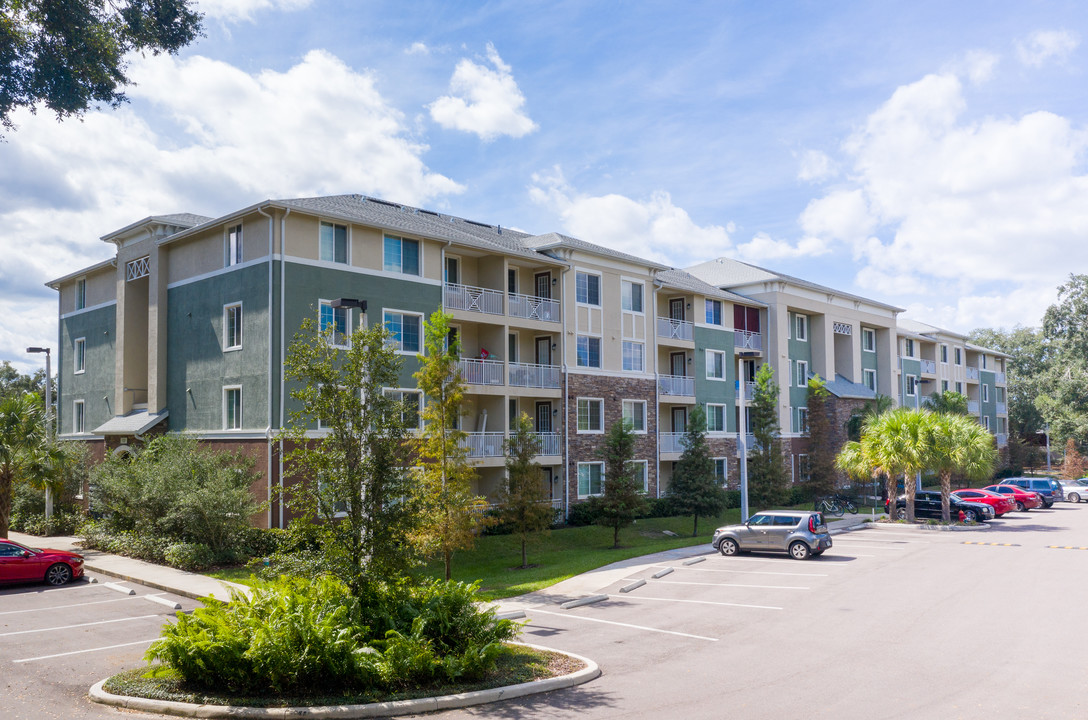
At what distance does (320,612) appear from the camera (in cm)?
1147

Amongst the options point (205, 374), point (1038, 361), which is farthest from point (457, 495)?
point (1038, 361)

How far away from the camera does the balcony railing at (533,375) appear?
33.3 metres

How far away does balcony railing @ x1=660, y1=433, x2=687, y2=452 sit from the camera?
4084 cm

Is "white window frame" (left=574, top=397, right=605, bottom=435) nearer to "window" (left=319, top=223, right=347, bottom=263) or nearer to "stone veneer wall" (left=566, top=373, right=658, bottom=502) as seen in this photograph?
"stone veneer wall" (left=566, top=373, right=658, bottom=502)

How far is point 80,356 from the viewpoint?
38812 mm

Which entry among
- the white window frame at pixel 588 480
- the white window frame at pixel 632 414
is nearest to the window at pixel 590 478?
the white window frame at pixel 588 480

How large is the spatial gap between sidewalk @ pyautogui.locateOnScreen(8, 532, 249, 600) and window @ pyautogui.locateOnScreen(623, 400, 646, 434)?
865 inches

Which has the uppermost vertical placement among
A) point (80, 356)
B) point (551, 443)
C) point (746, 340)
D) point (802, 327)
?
point (802, 327)

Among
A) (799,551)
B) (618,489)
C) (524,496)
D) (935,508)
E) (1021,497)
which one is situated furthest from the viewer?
(1021,497)

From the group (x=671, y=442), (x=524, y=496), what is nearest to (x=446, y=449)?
(x=524, y=496)

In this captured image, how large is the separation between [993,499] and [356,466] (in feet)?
131

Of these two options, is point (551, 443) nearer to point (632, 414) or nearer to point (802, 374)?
point (632, 414)

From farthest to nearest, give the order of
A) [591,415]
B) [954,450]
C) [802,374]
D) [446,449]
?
[802,374] < [591,415] < [954,450] < [446,449]

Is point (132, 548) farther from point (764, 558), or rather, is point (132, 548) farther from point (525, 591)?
point (764, 558)
